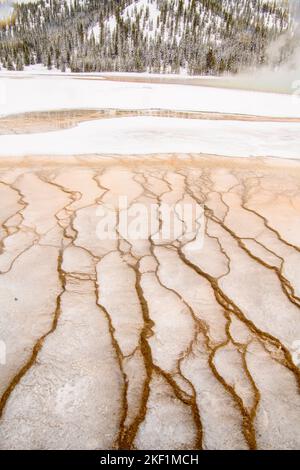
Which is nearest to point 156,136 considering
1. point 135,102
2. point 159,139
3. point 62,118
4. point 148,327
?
point 159,139

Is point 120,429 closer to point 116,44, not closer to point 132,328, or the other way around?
point 132,328

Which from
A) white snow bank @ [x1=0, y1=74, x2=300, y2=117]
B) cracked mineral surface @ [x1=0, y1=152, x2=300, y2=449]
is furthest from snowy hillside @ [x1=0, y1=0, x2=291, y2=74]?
cracked mineral surface @ [x1=0, y1=152, x2=300, y2=449]

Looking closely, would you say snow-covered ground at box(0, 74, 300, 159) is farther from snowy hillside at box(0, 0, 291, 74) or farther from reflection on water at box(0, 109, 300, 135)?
snowy hillside at box(0, 0, 291, 74)

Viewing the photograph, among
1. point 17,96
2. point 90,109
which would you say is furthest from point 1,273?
point 17,96

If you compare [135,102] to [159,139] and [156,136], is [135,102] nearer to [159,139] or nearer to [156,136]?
[156,136]

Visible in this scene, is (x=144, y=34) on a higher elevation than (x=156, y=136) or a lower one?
higher

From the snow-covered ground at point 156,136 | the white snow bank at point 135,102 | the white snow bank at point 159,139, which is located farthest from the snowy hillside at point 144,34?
the white snow bank at point 159,139

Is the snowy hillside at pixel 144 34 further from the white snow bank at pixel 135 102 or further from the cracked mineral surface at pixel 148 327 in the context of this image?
the cracked mineral surface at pixel 148 327
